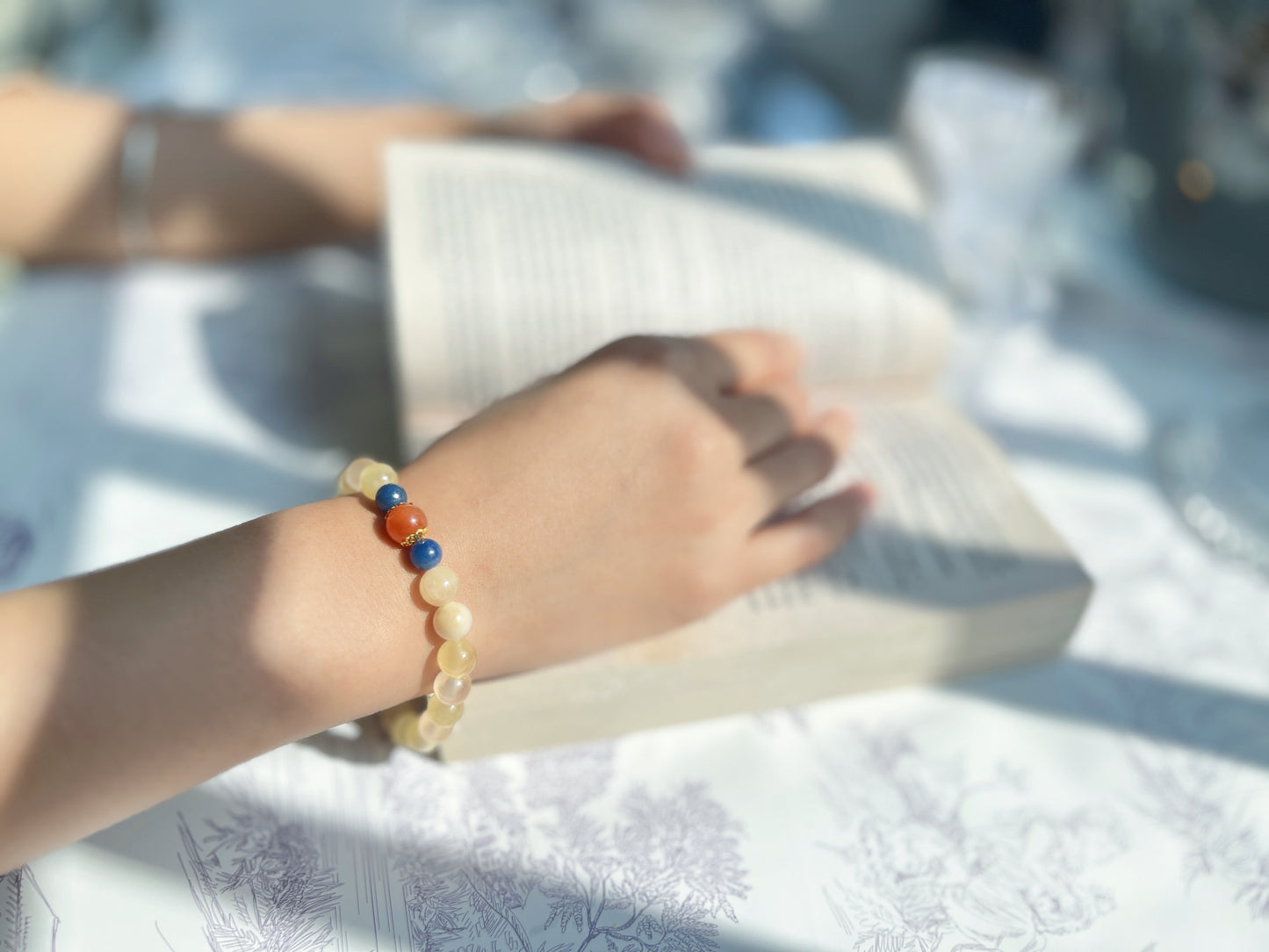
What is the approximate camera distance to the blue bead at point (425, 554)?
0.41m

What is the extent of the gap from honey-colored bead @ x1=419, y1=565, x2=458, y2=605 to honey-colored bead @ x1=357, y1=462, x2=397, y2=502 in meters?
0.05

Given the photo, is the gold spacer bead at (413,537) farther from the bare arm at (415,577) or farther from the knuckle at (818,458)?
the knuckle at (818,458)

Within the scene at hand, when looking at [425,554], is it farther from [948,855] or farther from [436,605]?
[948,855]

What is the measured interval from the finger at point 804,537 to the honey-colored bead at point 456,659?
155 mm

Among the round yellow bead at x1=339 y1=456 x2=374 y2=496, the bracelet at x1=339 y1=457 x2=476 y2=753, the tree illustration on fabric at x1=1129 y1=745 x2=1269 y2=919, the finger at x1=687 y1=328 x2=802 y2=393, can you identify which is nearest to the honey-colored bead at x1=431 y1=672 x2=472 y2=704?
the bracelet at x1=339 y1=457 x2=476 y2=753

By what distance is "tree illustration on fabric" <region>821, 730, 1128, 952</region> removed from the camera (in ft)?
1.36

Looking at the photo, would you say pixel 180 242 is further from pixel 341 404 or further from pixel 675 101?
pixel 675 101

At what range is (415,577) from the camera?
1.38 feet

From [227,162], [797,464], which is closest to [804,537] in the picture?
[797,464]

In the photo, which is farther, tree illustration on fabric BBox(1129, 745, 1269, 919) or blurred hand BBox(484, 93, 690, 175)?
blurred hand BBox(484, 93, 690, 175)

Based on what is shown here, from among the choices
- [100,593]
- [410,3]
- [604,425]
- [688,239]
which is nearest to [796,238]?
[688,239]

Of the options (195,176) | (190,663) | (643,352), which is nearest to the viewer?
(190,663)

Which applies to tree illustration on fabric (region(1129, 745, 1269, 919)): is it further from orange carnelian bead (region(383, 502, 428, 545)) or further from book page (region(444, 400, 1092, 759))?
orange carnelian bead (region(383, 502, 428, 545))

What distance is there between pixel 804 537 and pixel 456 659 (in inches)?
7.8
